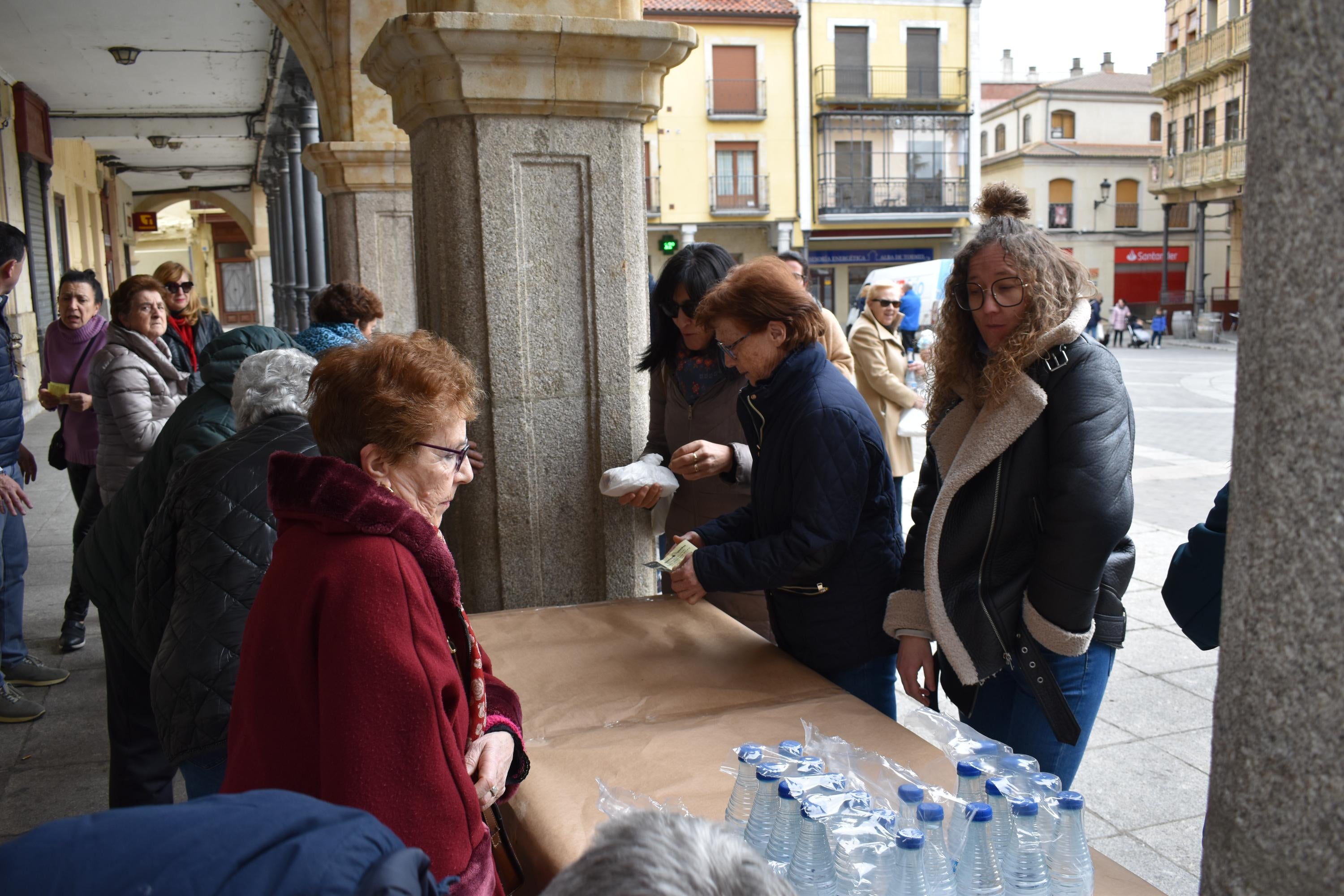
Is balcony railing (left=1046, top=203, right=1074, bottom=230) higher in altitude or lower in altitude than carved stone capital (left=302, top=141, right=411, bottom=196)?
higher

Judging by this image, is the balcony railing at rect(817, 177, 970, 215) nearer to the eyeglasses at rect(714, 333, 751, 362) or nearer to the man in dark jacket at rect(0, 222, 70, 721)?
the man in dark jacket at rect(0, 222, 70, 721)

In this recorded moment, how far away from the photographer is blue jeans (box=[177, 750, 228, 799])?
2.00 meters

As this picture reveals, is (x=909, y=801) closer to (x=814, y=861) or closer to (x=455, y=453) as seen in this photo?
(x=814, y=861)

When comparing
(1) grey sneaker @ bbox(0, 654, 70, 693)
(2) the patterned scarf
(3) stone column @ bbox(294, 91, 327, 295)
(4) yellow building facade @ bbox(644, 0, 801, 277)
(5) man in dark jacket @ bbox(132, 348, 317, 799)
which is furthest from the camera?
(4) yellow building facade @ bbox(644, 0, 801, 277)

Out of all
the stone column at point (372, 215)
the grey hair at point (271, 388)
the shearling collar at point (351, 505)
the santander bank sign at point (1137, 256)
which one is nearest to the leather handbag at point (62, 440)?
the stone column at point (372, 215)

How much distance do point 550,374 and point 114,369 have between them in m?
2.26

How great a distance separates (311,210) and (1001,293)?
32.3ft

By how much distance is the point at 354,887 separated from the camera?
0.74 meters

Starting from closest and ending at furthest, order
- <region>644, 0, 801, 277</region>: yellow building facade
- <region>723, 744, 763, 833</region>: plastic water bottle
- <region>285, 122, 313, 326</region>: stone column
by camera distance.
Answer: <region>723, 744, 763, 833</region>: plastic water bottle → <region>285, 122, 313, 326</region>: stone column → <region>644, 0, 801, 277</region>: yellow building facade

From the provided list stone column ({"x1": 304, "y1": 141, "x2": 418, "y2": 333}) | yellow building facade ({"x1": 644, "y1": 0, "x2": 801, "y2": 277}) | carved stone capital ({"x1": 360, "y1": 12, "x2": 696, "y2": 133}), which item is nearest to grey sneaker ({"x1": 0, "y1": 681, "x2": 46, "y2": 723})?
carved stone capital ({"x1": 360, "y1": 12, "x2": 696, "y2": 133})

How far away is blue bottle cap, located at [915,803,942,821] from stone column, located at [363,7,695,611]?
1848mm

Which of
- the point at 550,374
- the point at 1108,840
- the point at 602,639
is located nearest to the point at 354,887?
the point at 602,639

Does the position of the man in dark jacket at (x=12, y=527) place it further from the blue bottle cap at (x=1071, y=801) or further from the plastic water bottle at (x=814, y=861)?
the blue bottle cap at (x=1071, y=801)

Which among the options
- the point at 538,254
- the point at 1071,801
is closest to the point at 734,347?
the point at 538,254
